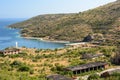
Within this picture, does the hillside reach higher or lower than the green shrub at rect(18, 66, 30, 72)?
higher

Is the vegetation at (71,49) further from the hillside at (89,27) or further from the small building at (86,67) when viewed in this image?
the small building at (86,67)

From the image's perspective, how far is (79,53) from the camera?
60906 mm

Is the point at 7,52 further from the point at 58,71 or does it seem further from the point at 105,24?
the point at 105,24

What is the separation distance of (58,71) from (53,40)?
65004mm

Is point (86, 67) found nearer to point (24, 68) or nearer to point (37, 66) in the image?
point (37, 66)

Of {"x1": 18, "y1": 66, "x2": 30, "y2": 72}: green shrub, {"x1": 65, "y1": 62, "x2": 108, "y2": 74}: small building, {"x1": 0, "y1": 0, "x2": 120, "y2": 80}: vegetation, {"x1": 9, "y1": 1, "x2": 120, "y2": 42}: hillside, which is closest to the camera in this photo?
{"x1": 65, "y1": 62, "x2": 108, "y2": 74}: small building

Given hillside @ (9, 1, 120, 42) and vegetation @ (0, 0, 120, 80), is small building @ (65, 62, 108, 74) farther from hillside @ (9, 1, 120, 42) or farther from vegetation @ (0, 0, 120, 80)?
hillside @ (9, 1, 120, 42)

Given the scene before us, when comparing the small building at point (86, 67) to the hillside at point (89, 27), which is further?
the hillside at point (89, 27)

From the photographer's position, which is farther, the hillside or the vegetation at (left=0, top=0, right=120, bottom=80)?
the hillside

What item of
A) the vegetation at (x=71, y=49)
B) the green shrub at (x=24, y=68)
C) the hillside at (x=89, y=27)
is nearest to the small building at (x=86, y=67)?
the vegetation at (x=71, y=49)

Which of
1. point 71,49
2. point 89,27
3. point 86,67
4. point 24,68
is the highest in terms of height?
point 89,27

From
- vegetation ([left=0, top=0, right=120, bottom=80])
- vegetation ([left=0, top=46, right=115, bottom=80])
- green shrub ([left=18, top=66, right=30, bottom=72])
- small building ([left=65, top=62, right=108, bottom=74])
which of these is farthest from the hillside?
green shrub ([left=18, top=66, right=30, bottom=72])

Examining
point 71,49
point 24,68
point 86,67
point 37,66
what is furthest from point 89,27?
point 86,67

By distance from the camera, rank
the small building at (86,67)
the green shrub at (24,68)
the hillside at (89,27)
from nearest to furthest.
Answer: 1. the small building at (86,67)
2. the green shrub at (24,68)
3. the hillside at (89,27)
